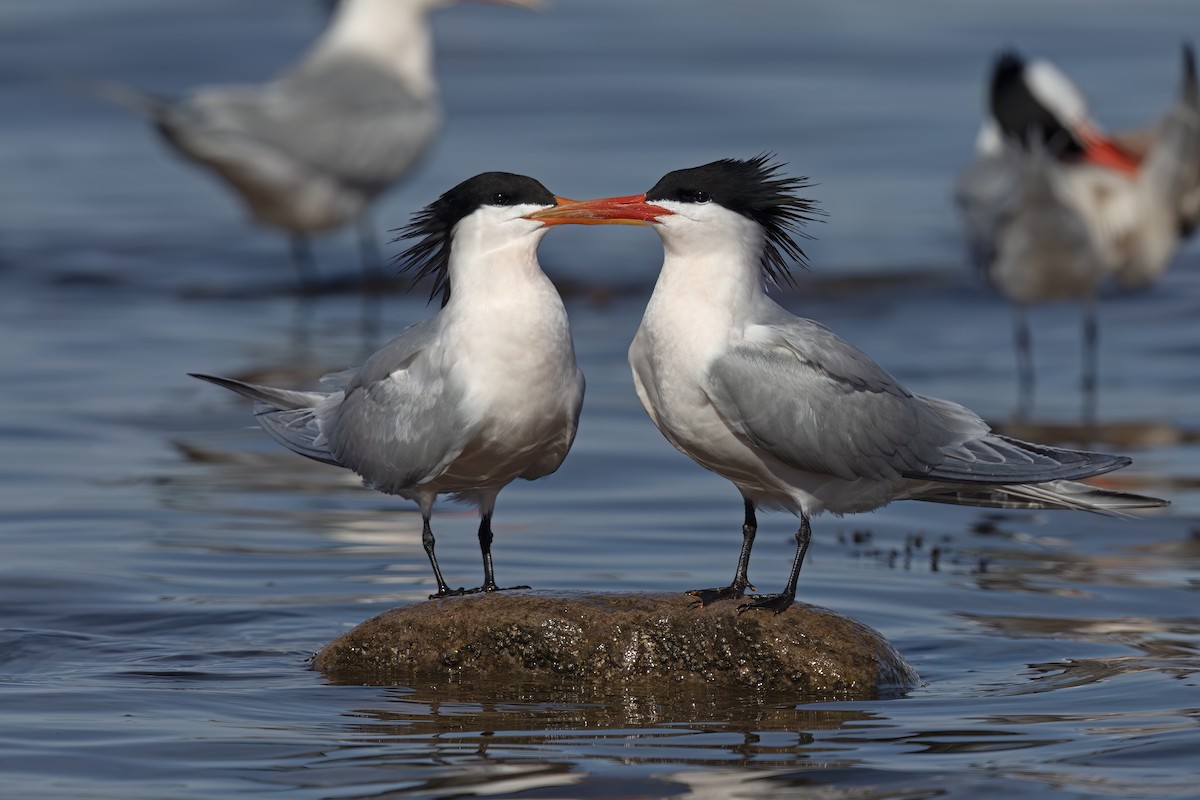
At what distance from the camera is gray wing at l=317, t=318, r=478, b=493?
5.58 m


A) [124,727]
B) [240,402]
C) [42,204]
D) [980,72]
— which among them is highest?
[980,72]

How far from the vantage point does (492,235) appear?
223 inches

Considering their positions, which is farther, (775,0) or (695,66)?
(775,0)

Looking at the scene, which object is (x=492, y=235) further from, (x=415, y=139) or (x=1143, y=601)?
(x=415, y=139)

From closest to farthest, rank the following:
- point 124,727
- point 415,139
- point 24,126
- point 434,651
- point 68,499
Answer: point 124,727, point 434,651, point 68,499, point 415,139, point 24,126

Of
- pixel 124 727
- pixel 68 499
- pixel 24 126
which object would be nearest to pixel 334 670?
pixel 124 727

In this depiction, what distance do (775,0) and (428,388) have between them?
22.9 meters

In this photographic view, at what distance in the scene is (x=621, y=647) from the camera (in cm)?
555

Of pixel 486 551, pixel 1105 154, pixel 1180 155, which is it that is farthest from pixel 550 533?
pixel 1105 154

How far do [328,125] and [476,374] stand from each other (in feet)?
27.2

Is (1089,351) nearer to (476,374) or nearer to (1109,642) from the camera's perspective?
(1109,642)

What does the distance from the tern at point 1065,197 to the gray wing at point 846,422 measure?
15.8 ft

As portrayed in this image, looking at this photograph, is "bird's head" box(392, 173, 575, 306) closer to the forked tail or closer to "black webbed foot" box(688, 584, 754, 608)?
the forked tail

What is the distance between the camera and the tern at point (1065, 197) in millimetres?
11344
